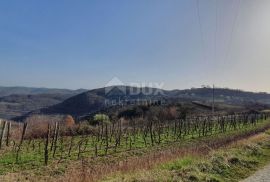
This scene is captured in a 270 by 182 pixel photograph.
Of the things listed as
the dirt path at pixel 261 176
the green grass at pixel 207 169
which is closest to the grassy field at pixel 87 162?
the green grass at pixel 207 169

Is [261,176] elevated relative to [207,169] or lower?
lower

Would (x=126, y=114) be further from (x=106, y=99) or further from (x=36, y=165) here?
(x=106, y=99)

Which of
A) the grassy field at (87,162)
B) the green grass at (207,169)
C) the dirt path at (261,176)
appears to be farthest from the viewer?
the grassy field at (87,162)

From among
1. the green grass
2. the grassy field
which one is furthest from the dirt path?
the grassy field

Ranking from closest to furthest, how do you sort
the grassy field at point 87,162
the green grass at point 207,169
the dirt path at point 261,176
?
the green grass at point 207,169 → the dirt path at point 261,176 → the grassy field at point 87,162

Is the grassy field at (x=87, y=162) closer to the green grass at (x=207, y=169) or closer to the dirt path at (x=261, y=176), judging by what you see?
the green grass at (x=207, y=169)

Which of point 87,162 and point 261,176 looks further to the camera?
point 87,162

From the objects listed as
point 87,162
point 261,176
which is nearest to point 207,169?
point 261,176

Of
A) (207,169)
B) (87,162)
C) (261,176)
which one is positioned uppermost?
(207,169)

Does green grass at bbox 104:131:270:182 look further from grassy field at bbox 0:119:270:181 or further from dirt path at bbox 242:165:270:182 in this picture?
dirt path at bbox 242:165:270:182

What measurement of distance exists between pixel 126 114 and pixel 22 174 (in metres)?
66.0

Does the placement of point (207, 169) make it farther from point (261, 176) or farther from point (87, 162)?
point (87, 162)

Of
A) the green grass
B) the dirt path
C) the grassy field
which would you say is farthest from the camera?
the grassy field

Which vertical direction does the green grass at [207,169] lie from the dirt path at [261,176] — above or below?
above
